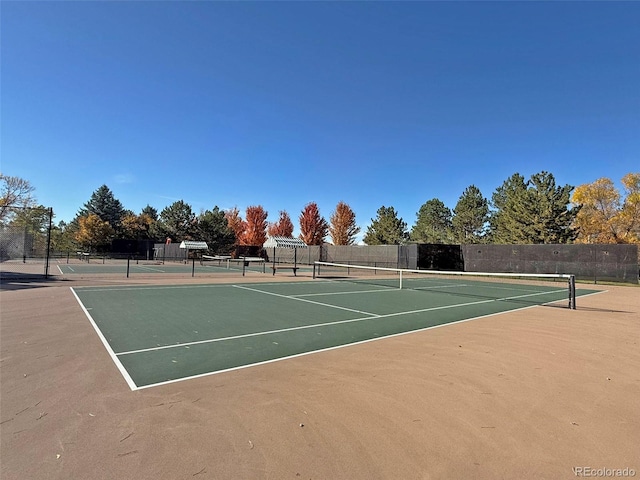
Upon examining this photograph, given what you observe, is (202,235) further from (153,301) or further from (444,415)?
(444,415)

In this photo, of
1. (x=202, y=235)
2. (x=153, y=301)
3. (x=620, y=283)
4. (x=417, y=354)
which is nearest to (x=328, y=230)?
(x=202, y=235)

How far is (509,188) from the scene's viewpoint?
135 feet

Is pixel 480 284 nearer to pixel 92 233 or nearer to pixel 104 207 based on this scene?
pixel 92 233

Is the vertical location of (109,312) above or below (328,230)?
below

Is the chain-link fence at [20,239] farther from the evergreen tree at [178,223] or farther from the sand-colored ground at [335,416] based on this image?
the evergreen tree at [178,223]

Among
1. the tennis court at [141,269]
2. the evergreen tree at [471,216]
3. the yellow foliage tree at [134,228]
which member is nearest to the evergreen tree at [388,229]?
the evergreen tree at [471,216]

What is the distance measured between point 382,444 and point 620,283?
25598 millimetres

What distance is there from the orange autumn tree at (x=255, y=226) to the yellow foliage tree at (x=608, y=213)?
4501 cm

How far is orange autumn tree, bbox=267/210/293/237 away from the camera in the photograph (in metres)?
65.0

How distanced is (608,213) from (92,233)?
62603mm

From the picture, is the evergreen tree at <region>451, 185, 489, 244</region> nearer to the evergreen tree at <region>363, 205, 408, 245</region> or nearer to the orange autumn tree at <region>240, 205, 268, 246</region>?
the evergreen tree at <region>363, 205, 408, 245</region>

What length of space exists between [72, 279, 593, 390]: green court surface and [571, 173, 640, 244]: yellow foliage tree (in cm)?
3028

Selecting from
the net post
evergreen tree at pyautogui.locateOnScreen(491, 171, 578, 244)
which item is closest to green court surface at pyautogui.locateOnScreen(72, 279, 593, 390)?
the net post

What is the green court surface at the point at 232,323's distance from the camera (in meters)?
4.67
